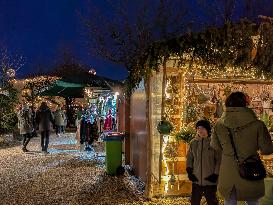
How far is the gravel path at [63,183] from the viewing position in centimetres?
841

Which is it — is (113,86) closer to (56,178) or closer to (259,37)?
(56,178)

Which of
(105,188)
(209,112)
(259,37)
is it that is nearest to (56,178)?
(105,188)

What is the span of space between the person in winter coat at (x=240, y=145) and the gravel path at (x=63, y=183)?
3.23m

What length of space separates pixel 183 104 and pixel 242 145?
518 cm

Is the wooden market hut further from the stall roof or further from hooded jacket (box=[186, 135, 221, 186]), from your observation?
the stall roof

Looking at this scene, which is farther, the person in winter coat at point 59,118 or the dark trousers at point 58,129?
the dark trousers at point 58,129

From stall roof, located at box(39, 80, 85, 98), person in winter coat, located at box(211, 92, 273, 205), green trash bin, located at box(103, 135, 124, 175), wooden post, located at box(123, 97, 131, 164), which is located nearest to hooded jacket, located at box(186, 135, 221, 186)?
person in winter coat, located at box(211, 92, 273, 205)

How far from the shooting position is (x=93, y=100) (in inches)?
724

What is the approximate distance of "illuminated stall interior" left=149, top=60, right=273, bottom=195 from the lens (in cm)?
866

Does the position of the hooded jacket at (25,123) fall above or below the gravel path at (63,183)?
above

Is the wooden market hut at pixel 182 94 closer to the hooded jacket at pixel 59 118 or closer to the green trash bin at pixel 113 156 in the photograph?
the green trash bin at pixel 113 156

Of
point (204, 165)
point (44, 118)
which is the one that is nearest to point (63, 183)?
point (204, 165)

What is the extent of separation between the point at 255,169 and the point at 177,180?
4.35 meters

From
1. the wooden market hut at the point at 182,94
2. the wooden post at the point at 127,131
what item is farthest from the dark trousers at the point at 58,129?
the wooden market hut at the point at 182,94
